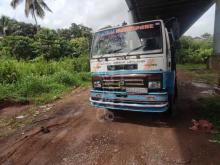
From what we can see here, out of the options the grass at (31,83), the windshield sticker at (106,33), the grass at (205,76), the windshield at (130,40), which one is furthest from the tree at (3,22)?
the windshield at (130,40)

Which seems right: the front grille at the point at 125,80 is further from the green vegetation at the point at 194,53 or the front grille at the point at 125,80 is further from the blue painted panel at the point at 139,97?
the green vegetation at the point at 194,53

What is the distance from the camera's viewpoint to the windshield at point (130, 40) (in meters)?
4.74

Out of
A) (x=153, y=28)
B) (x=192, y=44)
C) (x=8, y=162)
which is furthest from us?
(x=192, y=44)

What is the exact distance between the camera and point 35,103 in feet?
24.9

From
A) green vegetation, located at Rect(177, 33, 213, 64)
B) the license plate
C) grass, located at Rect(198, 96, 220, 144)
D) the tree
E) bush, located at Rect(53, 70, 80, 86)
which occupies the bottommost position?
grass, located at Rect(198, 96, 220, 144)

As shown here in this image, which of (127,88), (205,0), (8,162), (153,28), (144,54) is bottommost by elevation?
(8,162)

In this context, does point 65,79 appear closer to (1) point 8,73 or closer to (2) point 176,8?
(1) point 8,73

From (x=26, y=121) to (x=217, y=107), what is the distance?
537 centimetres

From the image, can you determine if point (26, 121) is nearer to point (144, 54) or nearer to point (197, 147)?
point (144, 54)

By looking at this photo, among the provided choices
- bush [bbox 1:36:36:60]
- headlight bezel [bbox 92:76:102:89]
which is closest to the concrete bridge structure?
headlight bezel [bbox 92:76:102:89]

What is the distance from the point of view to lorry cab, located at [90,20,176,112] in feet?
14.9

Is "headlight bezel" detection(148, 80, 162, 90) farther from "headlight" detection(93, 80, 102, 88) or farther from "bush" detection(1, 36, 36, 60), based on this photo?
"bush" detection(1, 36, 36, 60)

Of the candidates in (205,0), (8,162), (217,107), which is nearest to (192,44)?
(205,0)

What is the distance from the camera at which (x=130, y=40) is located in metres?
4.98
